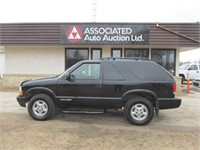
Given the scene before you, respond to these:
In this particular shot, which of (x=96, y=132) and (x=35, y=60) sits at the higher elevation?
(x=35, y=60)

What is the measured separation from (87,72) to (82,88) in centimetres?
52

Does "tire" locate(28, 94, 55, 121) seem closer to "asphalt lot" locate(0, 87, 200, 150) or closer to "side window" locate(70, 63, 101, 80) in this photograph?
"asphalt lot" locate(0, 87, 200, 150)

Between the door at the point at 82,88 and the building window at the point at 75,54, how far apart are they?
6.94 m

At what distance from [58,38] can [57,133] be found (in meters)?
7.98

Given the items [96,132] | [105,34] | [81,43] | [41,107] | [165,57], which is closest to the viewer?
[96,132]

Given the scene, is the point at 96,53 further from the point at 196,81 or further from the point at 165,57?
the point at 196,81

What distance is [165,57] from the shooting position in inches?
499

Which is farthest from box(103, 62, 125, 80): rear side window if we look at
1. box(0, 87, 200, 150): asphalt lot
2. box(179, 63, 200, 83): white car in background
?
box(179, 63, 200, 83): white car in background

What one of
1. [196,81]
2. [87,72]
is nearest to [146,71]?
[87,72]

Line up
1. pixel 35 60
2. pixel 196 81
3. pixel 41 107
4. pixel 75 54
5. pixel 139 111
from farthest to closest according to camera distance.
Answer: pixel 196 81 → pixel 35 60 → pixel 75 54 → pixel 41 107 → pixel 139 111

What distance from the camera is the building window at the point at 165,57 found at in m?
12.6

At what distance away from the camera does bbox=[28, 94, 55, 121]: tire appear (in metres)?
5.97

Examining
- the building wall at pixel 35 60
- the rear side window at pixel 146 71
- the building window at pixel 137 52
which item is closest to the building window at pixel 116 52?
the building window at pixel 137 52

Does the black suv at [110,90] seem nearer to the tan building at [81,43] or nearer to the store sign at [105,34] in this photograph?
the store sign at [105,34]
